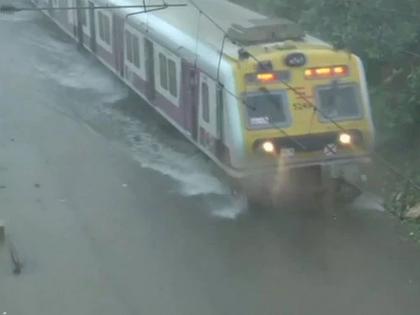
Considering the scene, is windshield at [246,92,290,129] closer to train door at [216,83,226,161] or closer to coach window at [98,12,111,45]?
train door at [216,83,226,161]

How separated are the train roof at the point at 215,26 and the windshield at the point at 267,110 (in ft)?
2.33

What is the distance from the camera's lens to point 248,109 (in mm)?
15688

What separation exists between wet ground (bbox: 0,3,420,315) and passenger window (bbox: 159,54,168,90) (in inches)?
53.6

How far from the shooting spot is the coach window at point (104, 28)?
2413 centimetres

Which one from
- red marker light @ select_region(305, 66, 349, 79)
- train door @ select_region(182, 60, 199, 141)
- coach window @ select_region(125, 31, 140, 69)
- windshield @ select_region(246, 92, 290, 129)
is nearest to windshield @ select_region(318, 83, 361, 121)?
red marker light @ select_region(305, 66, 349, 79)

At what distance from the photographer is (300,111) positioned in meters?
16.0

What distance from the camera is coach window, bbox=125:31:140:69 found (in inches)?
838

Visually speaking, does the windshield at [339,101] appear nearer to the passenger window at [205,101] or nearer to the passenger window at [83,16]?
the passenger window at [205,101]

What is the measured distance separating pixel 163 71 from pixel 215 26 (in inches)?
67.0

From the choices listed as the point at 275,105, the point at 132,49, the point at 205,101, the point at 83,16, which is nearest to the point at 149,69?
the point at 132,49

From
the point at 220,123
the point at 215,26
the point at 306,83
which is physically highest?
the point at 215,26

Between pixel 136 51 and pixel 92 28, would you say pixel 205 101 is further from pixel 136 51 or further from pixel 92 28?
pixel 92 28

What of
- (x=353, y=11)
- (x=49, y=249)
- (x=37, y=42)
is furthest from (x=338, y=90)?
(x=37, y=42)

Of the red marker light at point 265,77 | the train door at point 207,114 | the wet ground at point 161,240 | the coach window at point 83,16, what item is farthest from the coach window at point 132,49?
the red marker light at point 265,77
